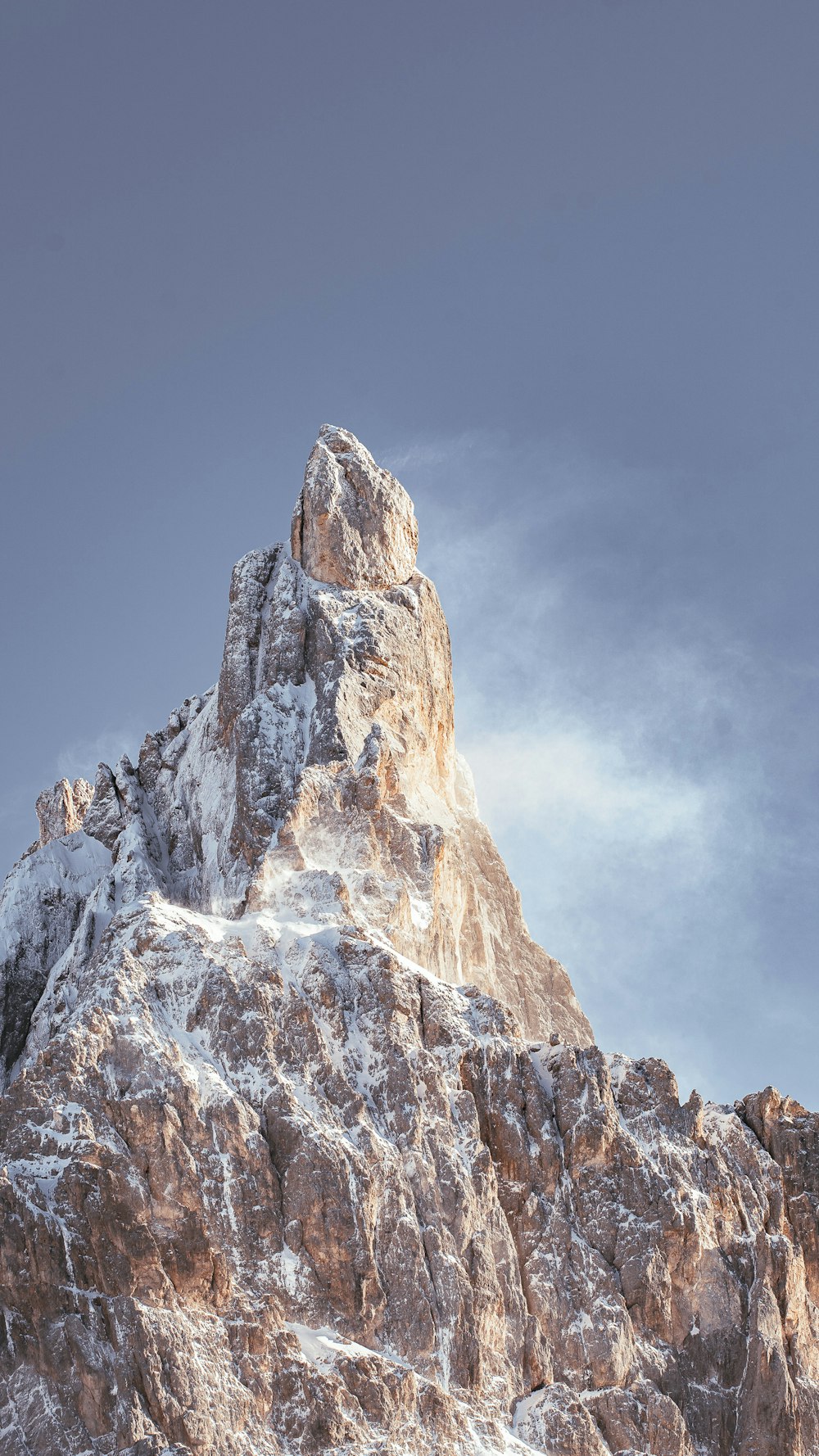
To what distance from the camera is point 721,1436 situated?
559ft

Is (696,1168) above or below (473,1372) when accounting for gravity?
above

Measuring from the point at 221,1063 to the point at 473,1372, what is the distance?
28663mm

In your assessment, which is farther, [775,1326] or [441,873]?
[441,873]

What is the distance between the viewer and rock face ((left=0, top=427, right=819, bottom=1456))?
14888 centimetres

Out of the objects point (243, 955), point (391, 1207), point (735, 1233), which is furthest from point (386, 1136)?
point (735, 1233)

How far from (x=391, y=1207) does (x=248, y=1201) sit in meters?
11.3

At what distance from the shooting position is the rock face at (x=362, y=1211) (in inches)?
5861

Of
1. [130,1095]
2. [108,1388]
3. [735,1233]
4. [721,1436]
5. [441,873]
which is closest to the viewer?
[108,1388]

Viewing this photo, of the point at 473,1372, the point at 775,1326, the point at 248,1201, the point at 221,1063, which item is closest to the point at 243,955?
the point at 221,1063

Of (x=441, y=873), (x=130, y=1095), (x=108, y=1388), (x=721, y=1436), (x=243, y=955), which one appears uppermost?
(x=441, y=873)

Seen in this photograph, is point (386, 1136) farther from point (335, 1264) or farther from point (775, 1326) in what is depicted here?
point (775, 1326)

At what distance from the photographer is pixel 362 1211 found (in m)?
162

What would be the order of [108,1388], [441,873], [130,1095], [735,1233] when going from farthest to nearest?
[441,873] → [735,1233] → [130,1095] → [108,1388]

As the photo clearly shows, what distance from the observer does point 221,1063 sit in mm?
167625
